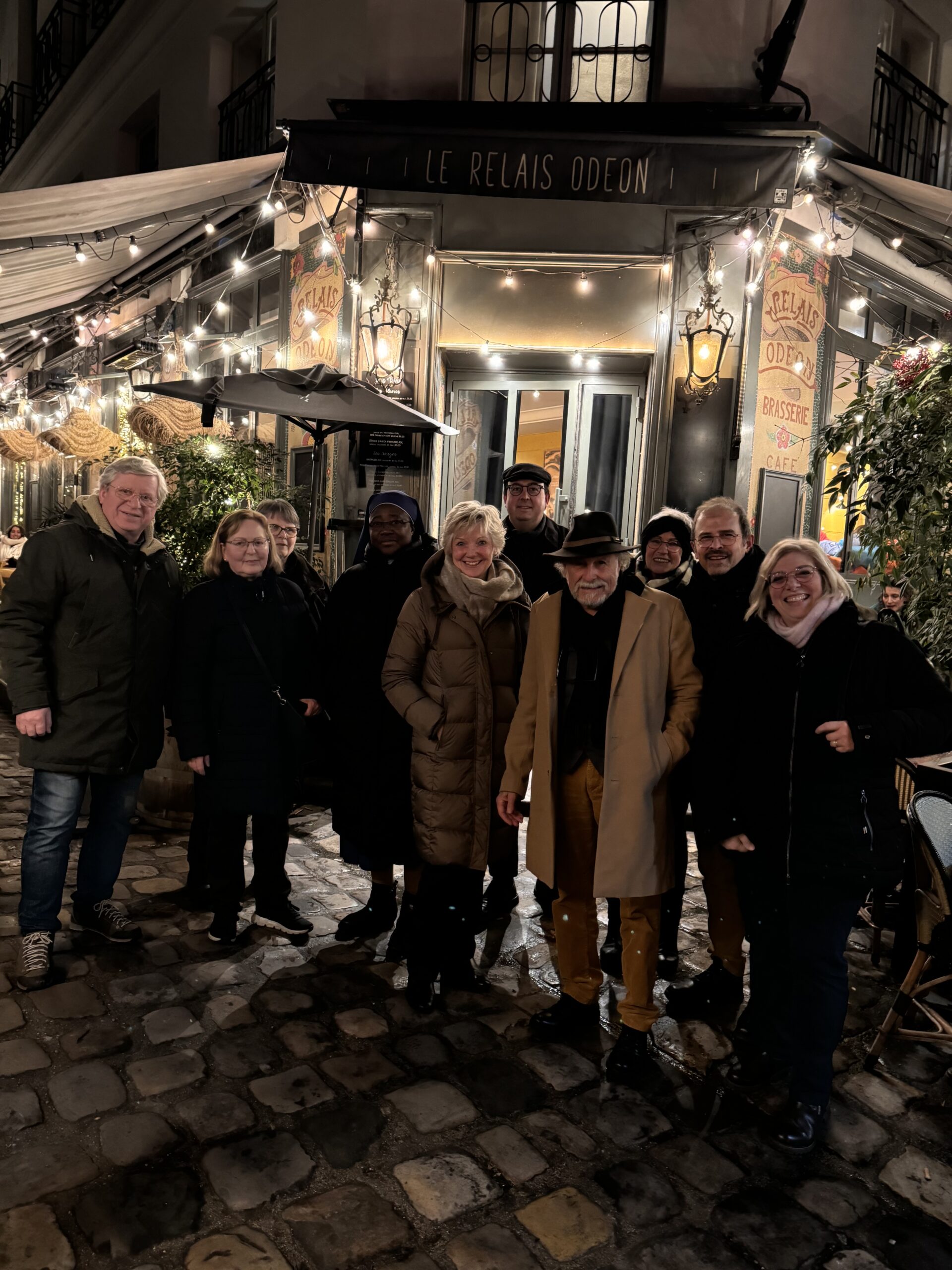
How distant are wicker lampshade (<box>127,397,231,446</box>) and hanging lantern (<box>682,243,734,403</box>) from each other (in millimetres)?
4448

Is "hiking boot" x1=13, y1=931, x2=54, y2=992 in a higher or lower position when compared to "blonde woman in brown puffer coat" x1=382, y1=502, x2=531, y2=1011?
lower

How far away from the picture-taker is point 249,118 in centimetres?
1039

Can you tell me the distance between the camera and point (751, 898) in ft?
10.1

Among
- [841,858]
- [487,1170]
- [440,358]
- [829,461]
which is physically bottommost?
[487,1170]

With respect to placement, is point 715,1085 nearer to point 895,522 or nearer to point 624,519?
point 895,522

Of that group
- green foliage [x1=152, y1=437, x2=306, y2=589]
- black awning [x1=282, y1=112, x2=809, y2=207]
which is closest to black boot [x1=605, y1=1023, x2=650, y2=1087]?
green foliage [x1=152, y1=437, x2=306, y2=589]

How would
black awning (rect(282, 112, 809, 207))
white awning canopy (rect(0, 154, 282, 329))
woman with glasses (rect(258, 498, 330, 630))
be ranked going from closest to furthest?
1. woman with glasses (rect(258, 498, 330, 630))
2. white awning canopy (rect(0, 154, 282, 329))
3. black awning (rect(282, 112, 809, 207))

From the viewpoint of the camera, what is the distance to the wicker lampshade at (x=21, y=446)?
11.2 meters

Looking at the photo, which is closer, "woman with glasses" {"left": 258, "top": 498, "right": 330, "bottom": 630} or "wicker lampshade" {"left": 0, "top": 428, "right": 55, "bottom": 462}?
"woman with glasses" {"left": 258, "top": 498, "right": 330, "bottom": 630}

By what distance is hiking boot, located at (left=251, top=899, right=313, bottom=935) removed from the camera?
4.11 metres

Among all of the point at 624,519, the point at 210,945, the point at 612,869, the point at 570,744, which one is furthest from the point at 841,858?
the point at 624,519

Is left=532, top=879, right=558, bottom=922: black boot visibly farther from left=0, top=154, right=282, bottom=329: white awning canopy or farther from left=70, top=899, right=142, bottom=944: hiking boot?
left=0, top=154, right=282, bottom=329: white awning canopy

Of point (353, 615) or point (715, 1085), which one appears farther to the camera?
point (353, 615)

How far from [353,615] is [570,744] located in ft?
4.39
